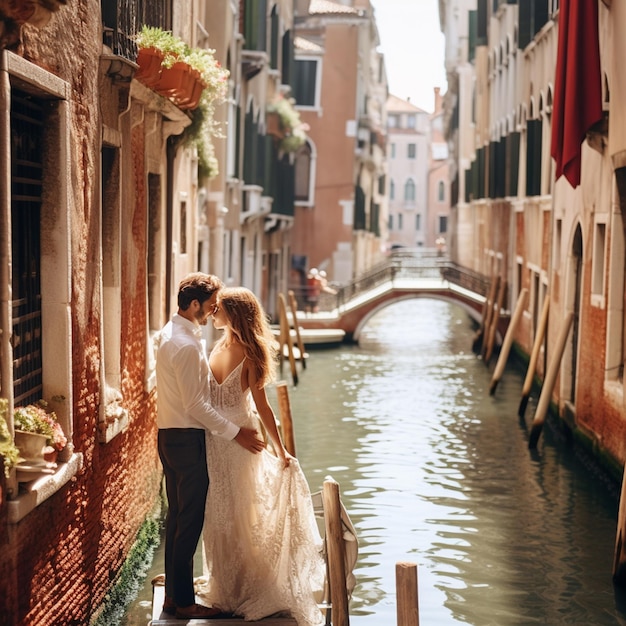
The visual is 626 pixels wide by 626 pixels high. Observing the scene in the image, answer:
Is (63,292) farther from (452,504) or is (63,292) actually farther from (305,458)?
(305,458)

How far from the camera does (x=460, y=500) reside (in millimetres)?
9547

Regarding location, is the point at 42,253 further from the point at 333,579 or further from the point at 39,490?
the point at 333,579

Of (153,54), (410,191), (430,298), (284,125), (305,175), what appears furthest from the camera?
(410,191)

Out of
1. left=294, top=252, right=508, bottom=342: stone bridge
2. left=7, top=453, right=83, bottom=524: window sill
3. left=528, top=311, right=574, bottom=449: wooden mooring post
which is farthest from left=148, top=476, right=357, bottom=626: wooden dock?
left=294, top=252, right=508, bottom=342: stone bridge

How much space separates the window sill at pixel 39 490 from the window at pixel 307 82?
2335 centimetres

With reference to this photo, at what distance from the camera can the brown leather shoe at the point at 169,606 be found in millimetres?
4941

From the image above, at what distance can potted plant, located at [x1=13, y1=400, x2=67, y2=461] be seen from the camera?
445cm

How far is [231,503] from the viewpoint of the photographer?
4949 millimetres

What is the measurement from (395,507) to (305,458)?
218 cm

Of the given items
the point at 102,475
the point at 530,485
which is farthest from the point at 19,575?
the point at 530,485

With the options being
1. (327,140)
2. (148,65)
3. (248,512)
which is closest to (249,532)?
(248,512)

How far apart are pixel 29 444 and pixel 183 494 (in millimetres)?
672

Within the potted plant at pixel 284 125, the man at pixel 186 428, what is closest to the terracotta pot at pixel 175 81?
the man at pixel 186 428

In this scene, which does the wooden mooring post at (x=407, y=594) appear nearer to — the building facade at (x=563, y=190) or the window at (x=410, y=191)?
the building facade at (x=563, y=190)
